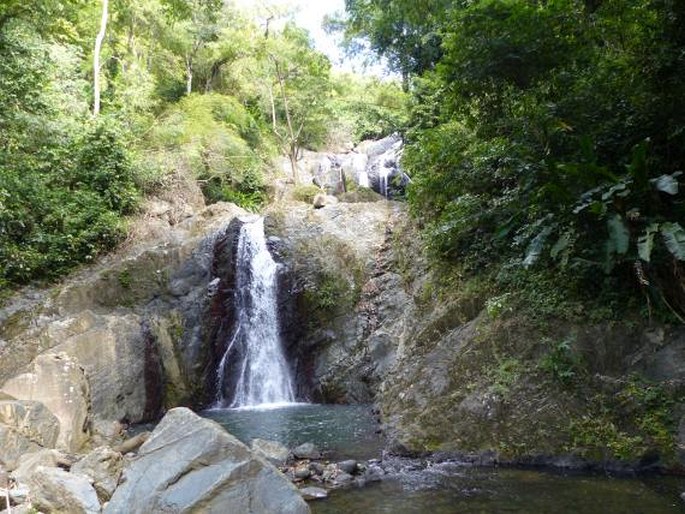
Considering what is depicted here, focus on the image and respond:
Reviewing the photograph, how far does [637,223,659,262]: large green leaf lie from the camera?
5.91 metres

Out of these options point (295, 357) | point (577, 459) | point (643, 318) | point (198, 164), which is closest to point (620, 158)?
point (643, 318)

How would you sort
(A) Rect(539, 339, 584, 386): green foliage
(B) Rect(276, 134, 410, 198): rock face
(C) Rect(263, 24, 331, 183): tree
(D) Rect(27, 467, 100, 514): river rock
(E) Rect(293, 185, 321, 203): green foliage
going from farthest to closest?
(C) Rect(263, 24, 331, 183): tree → (B) Rect(276, 134, 410, 198): rock face → (E) Rect(293, 185, 321, 203): green foliage → (A) Rect(539, 339, 584, 386): green foliage → (D) Rect(27, 467, 100, 514): river rock

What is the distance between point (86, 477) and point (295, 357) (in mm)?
8268

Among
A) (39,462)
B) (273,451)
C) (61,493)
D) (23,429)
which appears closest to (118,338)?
(23,429)

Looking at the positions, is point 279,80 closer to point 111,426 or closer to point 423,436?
point 111,426

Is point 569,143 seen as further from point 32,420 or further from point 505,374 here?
point 32,420

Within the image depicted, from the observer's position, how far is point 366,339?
13156 millimetres

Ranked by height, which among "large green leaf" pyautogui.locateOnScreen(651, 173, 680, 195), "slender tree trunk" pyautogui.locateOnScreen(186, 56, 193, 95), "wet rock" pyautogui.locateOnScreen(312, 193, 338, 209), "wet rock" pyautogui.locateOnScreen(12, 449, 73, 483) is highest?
"slender tree trunk" pyautogui.locateOnScreen(186, 56, 193, 95)

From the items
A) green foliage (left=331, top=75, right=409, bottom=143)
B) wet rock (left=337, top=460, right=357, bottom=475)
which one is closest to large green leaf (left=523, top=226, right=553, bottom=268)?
wet rock (left=337, top=460, right=357, bottom=475)

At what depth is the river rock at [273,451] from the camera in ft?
23.8

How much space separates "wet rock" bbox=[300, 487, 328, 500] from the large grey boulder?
1126mm

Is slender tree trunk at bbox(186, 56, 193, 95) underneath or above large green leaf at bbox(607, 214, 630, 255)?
above

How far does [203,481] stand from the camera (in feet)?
15.7

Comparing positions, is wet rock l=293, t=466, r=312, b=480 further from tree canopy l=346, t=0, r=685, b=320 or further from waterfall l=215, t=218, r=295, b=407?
waterfall l=215, t=218, r=295, b=407
